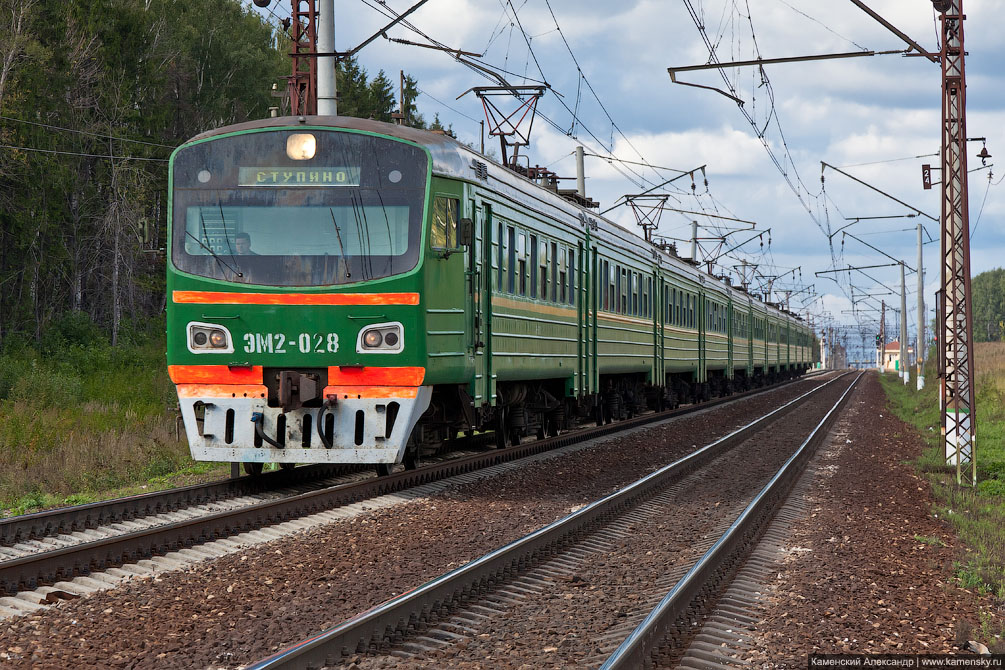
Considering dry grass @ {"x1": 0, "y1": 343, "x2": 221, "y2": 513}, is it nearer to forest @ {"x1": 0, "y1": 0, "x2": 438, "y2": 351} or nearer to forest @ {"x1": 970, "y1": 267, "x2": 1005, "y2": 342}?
forest @ {"x1": 0, "y1": 0, "x2": 438, "y2": 351}

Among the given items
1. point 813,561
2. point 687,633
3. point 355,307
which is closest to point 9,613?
point 687,633

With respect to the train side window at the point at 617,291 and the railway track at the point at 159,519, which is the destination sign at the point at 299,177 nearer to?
the railway track at the point at 159,519

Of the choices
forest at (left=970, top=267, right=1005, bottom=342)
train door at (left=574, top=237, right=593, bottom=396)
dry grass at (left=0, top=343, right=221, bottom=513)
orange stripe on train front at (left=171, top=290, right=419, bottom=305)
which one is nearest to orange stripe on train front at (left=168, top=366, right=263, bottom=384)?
orange stripe on train front at (left=171, top=290, right=419, bottom=305)

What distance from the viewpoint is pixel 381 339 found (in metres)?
9.90

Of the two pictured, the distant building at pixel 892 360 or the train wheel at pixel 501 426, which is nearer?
the train wheel at pixel 501 426

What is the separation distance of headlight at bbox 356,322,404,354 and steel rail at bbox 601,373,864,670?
3.31 meters

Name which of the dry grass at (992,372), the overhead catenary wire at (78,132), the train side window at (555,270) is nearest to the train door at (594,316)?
the train side window at (555,270)

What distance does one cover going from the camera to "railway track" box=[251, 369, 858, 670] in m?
5.25

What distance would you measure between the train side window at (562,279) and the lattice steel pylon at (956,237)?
16.0 ft

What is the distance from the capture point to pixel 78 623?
5.71 meters

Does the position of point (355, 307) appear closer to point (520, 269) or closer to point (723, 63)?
point (520, 269)

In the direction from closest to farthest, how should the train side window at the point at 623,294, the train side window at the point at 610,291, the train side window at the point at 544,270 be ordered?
the train side window at the point at 544,270
the train side window at the point at 610,291
the train side window at the point at 623,294

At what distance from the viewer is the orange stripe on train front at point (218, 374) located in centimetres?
998

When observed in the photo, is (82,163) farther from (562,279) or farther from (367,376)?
(367,376)
